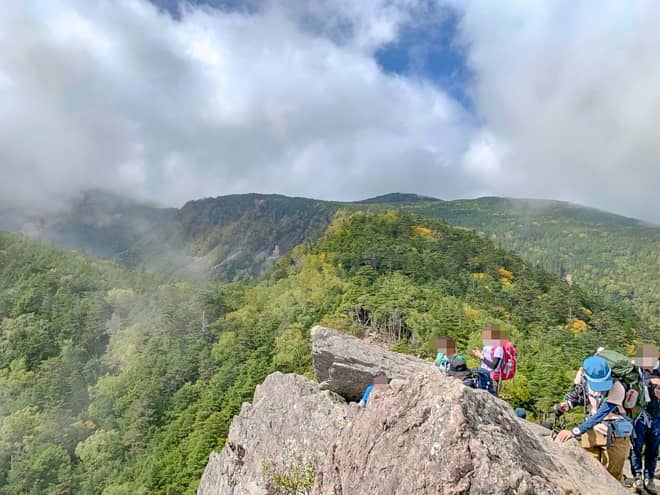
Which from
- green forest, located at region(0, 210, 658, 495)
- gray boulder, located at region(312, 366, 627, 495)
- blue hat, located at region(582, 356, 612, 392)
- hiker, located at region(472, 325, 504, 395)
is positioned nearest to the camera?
gray boulder, located at region(312, 366, 627, 495)

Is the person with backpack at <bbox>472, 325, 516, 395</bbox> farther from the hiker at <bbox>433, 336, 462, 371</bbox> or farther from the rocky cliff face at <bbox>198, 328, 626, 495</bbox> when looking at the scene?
the rocky cliff face at <bbox>198, 328, 626, 495</bbox>

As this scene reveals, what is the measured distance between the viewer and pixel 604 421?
20.9ft

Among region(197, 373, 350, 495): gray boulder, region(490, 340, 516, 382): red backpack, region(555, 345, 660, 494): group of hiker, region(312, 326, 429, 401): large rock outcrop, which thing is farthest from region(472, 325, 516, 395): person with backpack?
region(312, 326, 429, 401): large rock outcrop

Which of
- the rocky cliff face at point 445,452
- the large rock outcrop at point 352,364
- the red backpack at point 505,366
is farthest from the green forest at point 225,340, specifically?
the rocky cliff face at point 445,452

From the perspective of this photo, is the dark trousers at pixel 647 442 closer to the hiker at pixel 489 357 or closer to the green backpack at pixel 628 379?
the green backpack at pixel 628 379

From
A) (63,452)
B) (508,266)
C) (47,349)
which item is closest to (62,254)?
(47,349)

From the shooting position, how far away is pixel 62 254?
137500 millimetres

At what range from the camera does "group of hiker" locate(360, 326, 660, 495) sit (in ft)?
20.0

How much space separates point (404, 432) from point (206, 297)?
264 ft

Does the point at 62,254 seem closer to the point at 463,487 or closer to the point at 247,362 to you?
the point at 247,362

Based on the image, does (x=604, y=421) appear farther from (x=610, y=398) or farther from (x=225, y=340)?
(x=225, y=340)

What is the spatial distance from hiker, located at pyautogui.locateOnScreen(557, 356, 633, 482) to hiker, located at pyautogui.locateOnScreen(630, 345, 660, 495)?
41.7 inches

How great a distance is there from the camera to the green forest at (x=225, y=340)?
4662cm

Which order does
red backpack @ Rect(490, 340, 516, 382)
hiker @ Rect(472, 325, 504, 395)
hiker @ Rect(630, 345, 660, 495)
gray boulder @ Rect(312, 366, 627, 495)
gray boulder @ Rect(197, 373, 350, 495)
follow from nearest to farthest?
gray boulder @ Rect(312, 366, 627, 495), hiker @ Rect(630, 345, 660, 495), hiker @ Rect(472, 325, 504, 395), red backpack @ Rect(490, 340, 516, 382), gray boulder @ Rect(197, 373, 350, 495)
